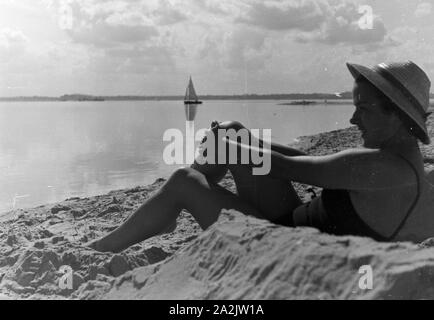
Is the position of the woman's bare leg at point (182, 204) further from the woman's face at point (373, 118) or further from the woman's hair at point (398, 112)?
the woman's hair at point (398, 112)

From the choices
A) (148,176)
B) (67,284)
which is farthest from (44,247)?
(148,176)

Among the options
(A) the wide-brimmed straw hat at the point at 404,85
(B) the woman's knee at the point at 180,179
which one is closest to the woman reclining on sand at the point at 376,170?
(A) the wide-brimmed straw hat at the point at 404,85

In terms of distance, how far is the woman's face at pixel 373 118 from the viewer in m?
2.38

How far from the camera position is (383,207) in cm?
237

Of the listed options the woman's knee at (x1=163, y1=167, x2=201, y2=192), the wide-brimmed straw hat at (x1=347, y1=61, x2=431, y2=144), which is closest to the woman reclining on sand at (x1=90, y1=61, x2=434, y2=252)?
the wide-brimmed straw hat at (x1=347, y1=61, x2=431, y2=144)

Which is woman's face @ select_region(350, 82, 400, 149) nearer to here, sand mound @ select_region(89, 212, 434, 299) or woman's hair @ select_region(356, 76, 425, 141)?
woman's hair @ select_region(356, 76, 425, 141)

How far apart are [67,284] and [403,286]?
201cm

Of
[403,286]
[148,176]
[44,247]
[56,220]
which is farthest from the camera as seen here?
[148,176]

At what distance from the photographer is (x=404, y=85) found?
95.0 inches

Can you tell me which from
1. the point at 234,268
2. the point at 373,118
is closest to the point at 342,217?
the point at 373,118

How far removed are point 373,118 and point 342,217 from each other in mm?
484

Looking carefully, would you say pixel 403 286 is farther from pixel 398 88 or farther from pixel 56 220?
pixel 56 220

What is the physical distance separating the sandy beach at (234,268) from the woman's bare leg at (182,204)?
0.42ft
